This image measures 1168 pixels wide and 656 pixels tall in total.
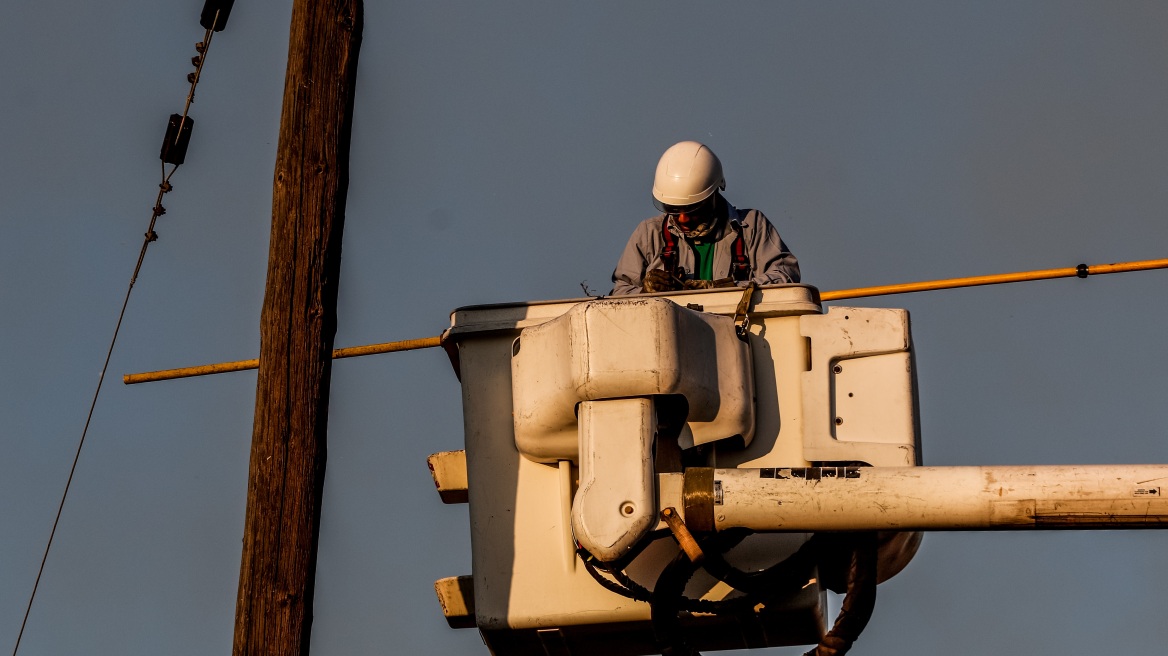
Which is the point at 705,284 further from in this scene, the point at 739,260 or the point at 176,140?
the point at 176,140

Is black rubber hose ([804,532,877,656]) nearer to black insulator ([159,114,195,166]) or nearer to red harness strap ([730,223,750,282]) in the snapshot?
red harness strap ([730,223,750,282])

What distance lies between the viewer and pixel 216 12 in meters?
9.46

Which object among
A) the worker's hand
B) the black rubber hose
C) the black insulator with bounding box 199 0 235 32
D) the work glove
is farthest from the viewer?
the black insulator with bounding box 199 0 235 32

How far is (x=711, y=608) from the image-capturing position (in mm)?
7809

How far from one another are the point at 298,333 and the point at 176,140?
2.44m

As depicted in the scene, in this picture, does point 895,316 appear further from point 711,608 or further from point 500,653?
point 500,653

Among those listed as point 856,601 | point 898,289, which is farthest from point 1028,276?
point 856,601

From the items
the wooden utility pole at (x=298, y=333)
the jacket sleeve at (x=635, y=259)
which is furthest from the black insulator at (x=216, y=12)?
the jacket sleeve at (x=635, y=259)

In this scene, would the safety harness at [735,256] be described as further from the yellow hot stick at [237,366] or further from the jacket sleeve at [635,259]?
the yellow hot stick at [237,366]

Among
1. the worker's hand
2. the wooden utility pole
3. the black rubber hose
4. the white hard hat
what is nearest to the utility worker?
the white hard hat

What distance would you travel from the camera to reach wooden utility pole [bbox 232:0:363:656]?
703 cm

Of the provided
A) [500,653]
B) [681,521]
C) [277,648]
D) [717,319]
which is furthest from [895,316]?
[277,648]

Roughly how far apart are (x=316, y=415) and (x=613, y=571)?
1190 millimetres

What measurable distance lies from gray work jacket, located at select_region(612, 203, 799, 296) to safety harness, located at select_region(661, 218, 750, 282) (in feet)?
0.04
